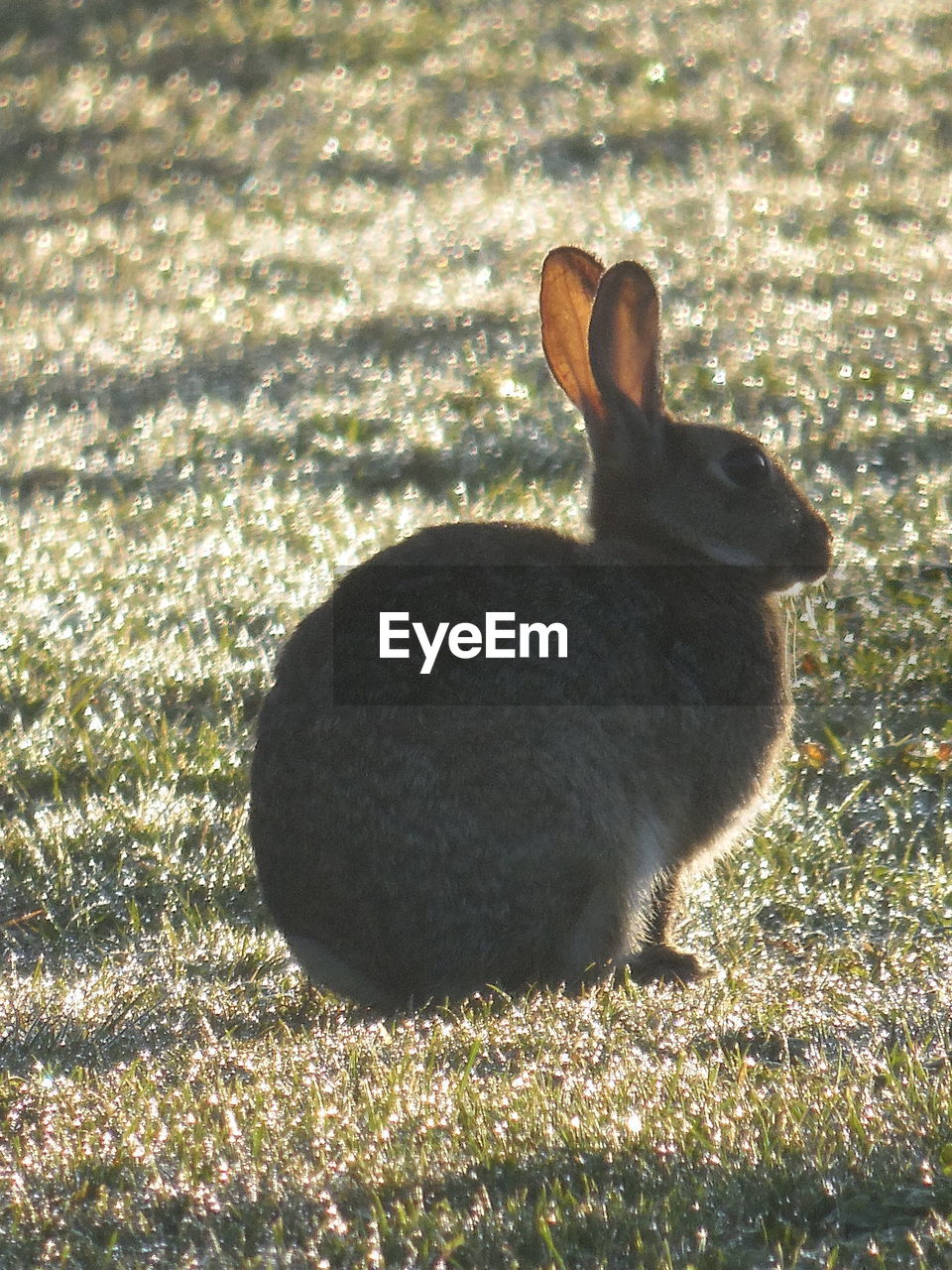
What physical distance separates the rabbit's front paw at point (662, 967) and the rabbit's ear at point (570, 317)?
4.87ft

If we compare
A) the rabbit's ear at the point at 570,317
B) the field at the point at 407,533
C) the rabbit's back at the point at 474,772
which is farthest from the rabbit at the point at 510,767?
the rabbit's ear at the point at 570,317

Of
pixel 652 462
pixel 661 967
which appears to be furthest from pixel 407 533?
pixel 661 967

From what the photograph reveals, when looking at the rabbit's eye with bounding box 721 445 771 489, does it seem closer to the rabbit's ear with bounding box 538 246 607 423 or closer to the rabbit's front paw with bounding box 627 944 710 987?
the rabbit's ear with bounding box 538 246 607 423

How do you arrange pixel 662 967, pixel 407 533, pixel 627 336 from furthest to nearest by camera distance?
pixel 407 533, pixel 627 336, pixel 662 967

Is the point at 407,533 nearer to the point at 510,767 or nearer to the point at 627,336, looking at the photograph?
the point at 627,336

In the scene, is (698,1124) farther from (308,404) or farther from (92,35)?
(92,35)

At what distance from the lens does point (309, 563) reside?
7.26 metres

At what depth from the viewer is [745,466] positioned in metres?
5.18

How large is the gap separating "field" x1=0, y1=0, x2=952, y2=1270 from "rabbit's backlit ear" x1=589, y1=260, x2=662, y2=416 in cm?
120

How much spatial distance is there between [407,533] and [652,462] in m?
2.28

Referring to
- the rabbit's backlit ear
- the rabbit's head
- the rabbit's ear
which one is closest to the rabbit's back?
the rabbit's head

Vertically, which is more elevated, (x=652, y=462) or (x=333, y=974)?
(x=652, y=462)

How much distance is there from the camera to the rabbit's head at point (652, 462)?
4.99m

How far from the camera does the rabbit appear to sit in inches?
166
